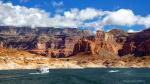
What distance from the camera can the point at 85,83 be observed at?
136500 millimetres

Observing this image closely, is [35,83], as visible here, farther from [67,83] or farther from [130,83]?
[130,83]

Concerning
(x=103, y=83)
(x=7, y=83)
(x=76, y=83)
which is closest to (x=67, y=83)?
(x=76, y=83)

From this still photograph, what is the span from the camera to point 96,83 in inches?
5379

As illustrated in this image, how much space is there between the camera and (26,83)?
134750 mm

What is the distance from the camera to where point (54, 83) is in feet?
440

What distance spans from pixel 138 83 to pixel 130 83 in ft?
9.60

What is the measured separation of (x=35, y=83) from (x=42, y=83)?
2.56 metres

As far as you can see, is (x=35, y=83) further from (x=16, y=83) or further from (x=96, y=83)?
(x=96, y=83)

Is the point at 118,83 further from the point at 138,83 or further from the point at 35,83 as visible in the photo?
the point at 35,83

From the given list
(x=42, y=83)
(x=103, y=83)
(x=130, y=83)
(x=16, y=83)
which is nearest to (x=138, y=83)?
(x=130, y=83)

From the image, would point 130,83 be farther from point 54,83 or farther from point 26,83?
point 26,83

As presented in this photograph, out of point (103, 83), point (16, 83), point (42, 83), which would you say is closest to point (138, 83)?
point (103, 83)

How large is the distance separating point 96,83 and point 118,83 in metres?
8.13

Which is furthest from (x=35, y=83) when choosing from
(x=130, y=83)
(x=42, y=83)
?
(x=130, y=83)
